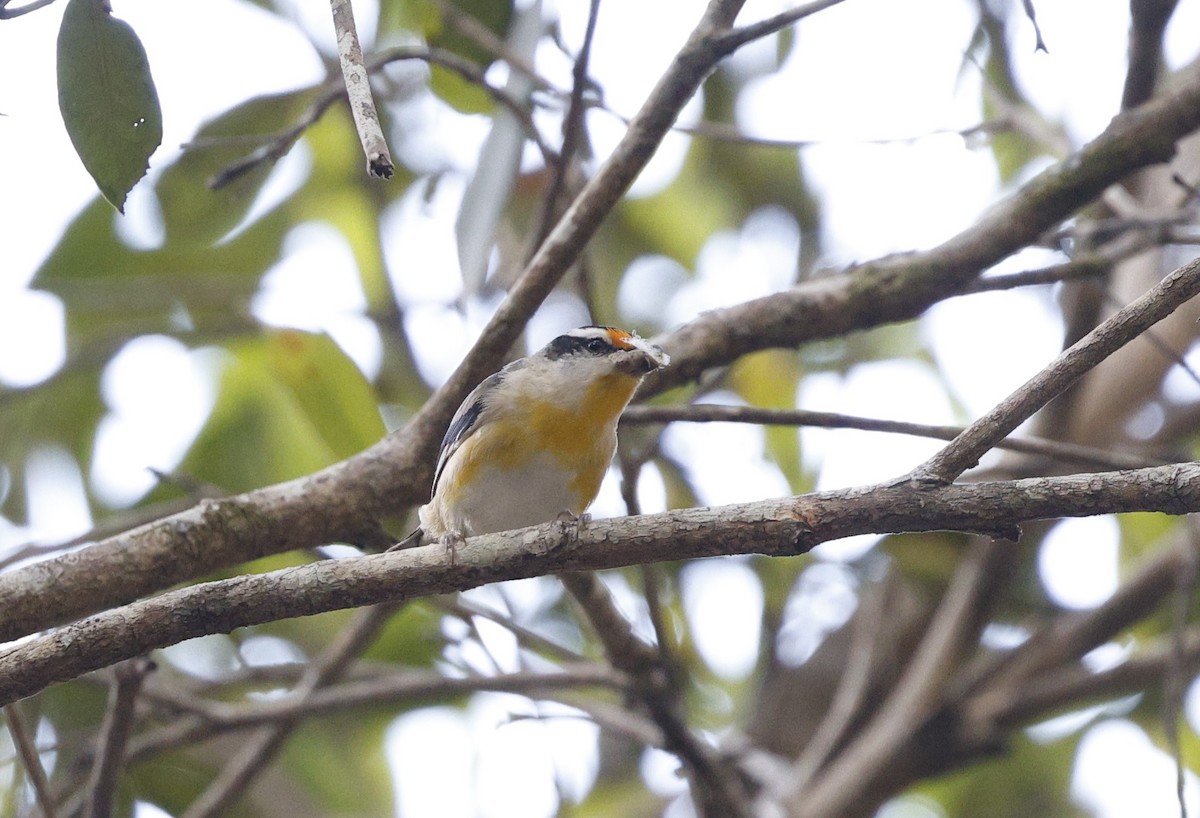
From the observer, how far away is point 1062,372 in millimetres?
1944

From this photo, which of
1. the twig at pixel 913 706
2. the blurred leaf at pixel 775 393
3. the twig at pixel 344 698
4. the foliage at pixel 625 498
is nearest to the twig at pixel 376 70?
the foliage at pixel 625 498

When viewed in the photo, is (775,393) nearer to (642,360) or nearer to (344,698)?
(642,360)

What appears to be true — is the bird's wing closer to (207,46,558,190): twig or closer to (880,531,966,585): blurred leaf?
(207,46,558,190): twig

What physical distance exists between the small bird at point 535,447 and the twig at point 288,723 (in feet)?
1.96

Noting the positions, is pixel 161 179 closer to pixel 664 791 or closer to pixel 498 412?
pixel 498 412

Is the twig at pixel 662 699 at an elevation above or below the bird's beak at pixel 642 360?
below

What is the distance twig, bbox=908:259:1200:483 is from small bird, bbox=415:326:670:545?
1374 mm

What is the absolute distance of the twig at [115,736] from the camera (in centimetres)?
289

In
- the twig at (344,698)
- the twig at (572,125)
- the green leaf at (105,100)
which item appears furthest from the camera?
the twig at (344,698)

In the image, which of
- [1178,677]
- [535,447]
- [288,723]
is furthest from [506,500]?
[1178,677]

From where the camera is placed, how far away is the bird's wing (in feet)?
11.0

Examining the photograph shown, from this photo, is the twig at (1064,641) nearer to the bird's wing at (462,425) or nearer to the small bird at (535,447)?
the small bird at (535,447)

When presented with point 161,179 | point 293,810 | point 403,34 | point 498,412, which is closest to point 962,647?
point 498,412

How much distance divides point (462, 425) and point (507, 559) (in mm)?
1237
